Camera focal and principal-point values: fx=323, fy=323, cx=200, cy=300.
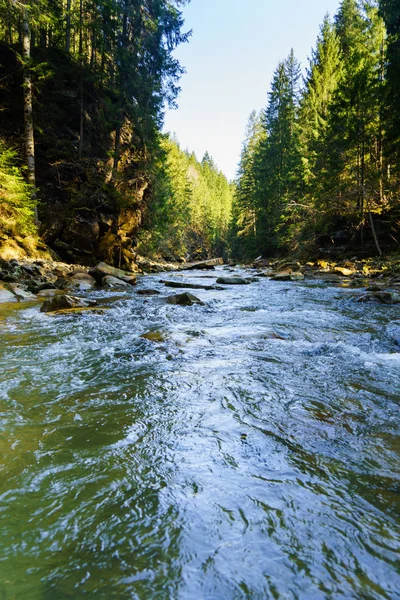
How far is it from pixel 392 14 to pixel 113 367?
776 inches

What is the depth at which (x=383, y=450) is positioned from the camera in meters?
2.14

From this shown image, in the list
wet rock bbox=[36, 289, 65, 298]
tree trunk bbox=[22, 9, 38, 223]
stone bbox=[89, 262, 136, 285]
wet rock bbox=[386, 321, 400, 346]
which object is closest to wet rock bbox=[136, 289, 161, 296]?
wet rock bbox=[36, 289, 65, 298]

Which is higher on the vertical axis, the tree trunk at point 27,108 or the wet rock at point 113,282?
the tree trunk at point 27,108

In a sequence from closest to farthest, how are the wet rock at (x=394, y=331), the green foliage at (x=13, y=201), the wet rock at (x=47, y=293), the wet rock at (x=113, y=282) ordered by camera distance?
the wet rock at (x=394, y=331), the wet rock at (x=47, y=293), the green foliage at (x=13, y=201), the wet rock at (x=113, y=282)

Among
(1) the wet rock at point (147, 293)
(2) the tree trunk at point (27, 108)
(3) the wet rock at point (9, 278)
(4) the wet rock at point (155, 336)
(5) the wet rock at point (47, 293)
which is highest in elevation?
(2) the tree trunk at point (27, 108)

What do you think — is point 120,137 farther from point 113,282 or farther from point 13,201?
point 113,282

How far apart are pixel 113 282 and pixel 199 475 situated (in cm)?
1105

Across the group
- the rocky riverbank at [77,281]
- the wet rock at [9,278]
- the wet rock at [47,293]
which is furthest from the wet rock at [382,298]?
the wet rock at [9,278]

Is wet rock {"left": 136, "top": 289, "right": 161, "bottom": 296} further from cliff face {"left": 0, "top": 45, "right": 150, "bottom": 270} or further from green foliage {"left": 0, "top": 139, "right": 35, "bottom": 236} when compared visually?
cliff face {"left": 0, "top": 45, "right": 150, "bottom": 270}

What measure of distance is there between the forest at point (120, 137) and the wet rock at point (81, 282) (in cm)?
231

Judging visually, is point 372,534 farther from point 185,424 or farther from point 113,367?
point 113,367

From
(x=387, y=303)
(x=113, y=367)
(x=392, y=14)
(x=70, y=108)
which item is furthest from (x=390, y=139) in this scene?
(x=113, y=367)

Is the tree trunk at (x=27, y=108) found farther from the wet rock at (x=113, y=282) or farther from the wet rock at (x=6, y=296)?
the wet rock at (x=6, y=296)

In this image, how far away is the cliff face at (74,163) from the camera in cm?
1458
